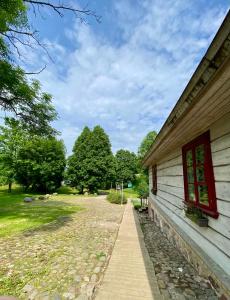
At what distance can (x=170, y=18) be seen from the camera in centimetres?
480

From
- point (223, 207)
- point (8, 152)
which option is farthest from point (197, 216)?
point (8, 152)

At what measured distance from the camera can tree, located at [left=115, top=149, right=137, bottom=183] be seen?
40.0 meters

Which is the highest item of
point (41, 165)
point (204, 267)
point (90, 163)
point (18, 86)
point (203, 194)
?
point (18, 86)

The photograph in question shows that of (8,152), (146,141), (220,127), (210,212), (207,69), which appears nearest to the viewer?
(207,69)

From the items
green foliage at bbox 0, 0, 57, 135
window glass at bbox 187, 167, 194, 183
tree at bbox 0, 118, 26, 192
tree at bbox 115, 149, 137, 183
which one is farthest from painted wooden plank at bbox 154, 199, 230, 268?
tree at bbox 115, 149, 137, 183

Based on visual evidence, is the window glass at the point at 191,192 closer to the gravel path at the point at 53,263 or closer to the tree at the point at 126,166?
the gravel path at the point at 53,263

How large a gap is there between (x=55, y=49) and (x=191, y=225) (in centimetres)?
629

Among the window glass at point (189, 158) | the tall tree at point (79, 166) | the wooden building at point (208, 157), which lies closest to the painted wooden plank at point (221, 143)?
the wooden building at point (208, 157)

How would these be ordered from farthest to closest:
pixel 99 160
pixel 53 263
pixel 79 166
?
pixel 99 160 → pixel 79 166 → pixel 53 263

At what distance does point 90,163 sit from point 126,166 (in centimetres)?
1684

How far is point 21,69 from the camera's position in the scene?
26.8 ft

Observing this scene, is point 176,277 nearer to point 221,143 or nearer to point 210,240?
point 210,240

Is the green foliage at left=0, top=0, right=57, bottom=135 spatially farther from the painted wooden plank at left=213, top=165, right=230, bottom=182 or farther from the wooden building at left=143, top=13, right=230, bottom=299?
the painted wooden plank at left=213, top=165, right=230, bottom=182

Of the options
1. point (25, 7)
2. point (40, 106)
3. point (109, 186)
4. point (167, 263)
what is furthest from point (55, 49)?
point (109, 186)
